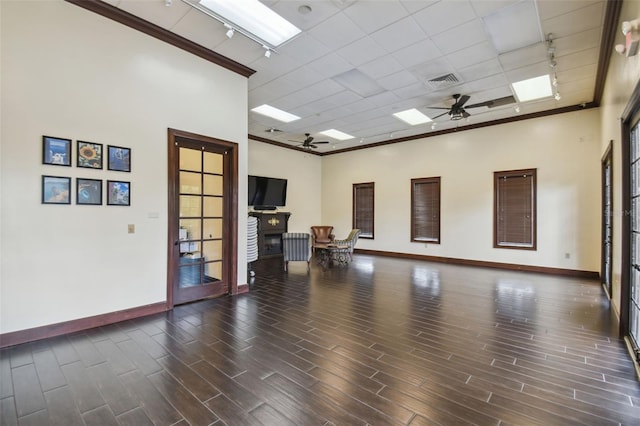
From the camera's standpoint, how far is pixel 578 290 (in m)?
5.30

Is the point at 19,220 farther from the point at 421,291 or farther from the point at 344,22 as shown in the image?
the point at 421,291

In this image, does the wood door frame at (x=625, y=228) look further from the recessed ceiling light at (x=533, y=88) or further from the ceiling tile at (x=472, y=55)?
the recessed ceiling light at (x=533, y=88)

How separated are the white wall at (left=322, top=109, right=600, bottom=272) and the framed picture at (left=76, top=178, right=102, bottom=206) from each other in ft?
25.2

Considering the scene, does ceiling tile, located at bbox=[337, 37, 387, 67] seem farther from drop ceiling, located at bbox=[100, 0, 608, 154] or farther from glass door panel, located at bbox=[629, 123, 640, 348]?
glass door panel, located at bbox=[629, 123, 640, 348]

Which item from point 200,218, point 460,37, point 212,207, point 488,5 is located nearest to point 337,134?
point 460,37

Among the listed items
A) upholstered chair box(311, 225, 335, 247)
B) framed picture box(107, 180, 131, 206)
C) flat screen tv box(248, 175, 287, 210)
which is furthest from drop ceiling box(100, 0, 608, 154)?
upholstered chair box(311, 225, 335, 247)

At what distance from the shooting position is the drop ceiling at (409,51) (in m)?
3.54

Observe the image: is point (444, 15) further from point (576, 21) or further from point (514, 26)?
point (576, 21)

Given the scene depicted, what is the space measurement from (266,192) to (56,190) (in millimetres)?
6123

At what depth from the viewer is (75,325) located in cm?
333

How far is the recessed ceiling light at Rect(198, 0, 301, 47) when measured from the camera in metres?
3.49

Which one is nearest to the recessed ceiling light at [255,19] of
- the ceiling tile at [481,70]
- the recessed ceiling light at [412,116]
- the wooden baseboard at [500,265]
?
the ceiling tile at [481,70]

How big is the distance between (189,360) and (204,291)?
1984 mm

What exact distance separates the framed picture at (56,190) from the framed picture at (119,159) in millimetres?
478
